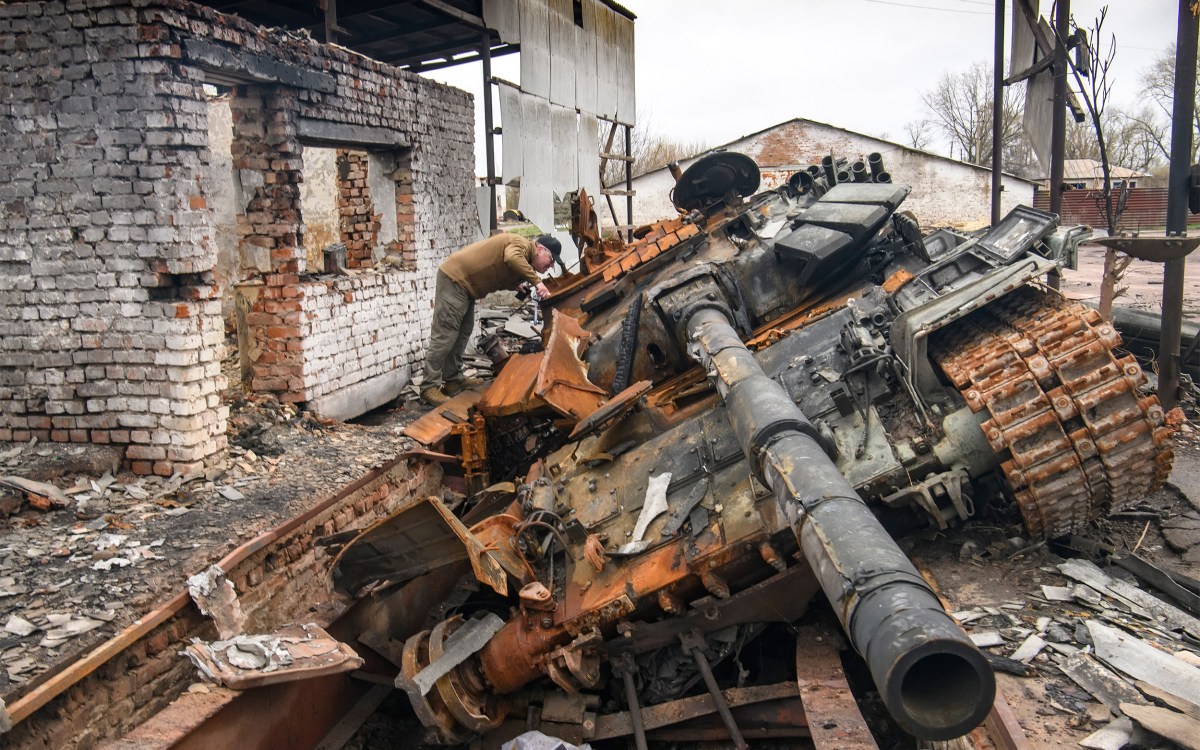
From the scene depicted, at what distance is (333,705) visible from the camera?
482 cm

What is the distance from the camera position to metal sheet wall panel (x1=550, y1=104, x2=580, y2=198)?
12820mm

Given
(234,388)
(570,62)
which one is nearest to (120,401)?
(234,388)

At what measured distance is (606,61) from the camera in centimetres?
1452

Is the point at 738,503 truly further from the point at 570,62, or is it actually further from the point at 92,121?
the point at 570,62

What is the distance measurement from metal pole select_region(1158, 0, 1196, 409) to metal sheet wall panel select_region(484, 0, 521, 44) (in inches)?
311

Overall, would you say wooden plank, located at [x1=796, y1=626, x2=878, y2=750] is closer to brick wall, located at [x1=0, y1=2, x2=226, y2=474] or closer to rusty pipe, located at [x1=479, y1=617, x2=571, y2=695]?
rusty pipe, located at [x1=479, y1=617, x2=571, y2=695]

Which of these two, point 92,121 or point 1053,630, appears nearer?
point 1053,630

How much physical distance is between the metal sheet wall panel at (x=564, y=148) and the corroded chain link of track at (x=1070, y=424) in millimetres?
9511

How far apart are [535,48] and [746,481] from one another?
9.34 m

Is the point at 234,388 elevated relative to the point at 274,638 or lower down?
elevated

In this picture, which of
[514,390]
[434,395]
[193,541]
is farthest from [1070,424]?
[434,395]

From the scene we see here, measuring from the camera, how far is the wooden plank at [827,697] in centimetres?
353

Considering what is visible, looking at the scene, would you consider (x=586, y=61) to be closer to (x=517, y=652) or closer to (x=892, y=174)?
(x=517, y=652)

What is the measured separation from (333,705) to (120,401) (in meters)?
2.46
